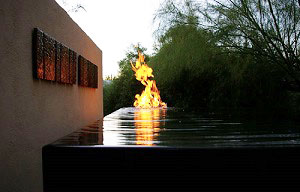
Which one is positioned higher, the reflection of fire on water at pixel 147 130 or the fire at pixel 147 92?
the fire at pixel 147 92

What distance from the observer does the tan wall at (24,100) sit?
2.15 m

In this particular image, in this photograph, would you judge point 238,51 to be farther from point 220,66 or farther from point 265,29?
point 220,66

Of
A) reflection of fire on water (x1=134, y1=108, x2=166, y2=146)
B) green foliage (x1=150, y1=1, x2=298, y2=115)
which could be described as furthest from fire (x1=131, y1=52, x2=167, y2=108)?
reflection of fire on water (x1=134, y1=108, x2=166, y2=146)

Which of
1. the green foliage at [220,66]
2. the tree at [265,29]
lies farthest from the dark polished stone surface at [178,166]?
the green foliage at [220,66]

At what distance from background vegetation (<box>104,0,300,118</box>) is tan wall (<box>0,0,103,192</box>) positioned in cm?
433

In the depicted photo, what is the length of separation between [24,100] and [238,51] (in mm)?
5557

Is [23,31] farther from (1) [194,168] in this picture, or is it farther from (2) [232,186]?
(2) [232,186]

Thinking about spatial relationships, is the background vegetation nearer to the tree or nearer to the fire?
the tree

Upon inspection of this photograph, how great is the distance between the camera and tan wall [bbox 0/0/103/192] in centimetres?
215

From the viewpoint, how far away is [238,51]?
7.16m

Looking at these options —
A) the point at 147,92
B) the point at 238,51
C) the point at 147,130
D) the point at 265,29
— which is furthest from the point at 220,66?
the point at 147,130

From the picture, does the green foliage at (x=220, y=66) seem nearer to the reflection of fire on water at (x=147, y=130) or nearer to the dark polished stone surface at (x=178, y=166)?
the reflection of fire on water at (x=147, y=130)

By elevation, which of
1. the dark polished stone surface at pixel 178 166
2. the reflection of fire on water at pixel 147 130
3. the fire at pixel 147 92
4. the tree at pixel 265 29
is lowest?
the dark polished stone surface at pixel 178 166

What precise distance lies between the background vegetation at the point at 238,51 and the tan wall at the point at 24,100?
4329 mm
